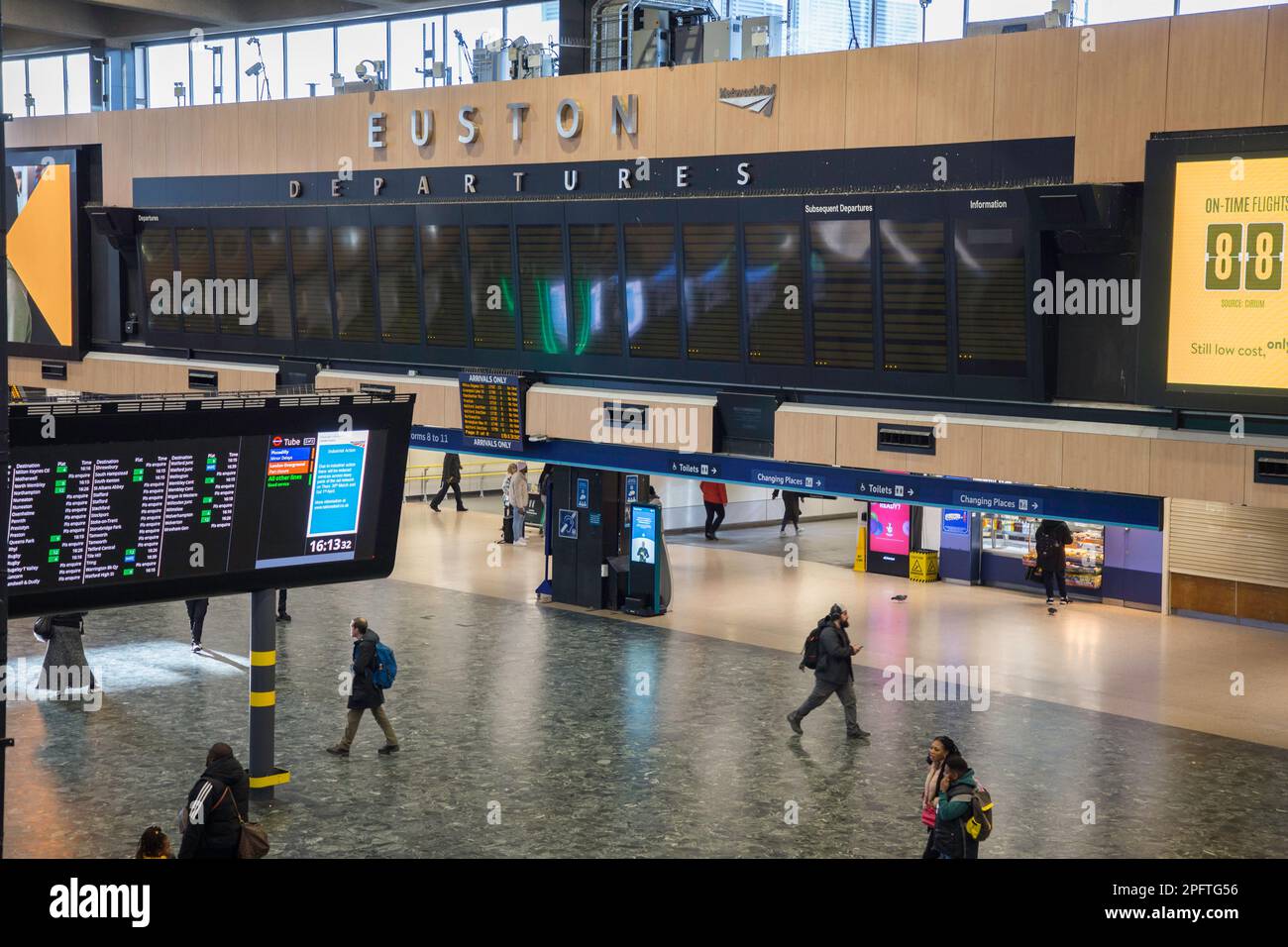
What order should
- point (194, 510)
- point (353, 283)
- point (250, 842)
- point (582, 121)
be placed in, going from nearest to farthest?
point (250, 842) < point (194, 510) < point (582, 121) < point (353, 283)

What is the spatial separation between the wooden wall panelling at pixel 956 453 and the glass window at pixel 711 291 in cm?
237

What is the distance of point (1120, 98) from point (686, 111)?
505cm

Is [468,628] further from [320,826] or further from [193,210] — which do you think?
[320,826]

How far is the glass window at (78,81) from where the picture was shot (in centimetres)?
3512

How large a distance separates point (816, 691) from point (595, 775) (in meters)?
2.74

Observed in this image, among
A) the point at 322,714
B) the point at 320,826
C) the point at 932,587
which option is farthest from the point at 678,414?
the point at 932,587

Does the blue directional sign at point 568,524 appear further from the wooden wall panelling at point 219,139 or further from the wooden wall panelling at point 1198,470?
the wooden wall panelling at point 1198,470

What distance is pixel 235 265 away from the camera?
785 inches

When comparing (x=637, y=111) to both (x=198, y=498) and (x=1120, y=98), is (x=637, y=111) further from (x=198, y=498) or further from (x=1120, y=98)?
(x=198, y=498)

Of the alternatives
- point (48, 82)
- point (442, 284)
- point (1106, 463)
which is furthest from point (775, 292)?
point (48, 82)

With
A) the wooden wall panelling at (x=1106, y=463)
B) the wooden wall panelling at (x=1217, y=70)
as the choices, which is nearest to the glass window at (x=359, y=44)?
the wooden wall panelling at (x=1106, y=463)

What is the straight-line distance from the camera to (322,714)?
52.4ft

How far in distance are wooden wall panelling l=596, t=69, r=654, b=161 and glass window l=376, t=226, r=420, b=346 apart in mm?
2931

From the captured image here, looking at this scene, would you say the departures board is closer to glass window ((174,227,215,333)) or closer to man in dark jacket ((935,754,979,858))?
man in dark jacket ((935,754,979,858))
